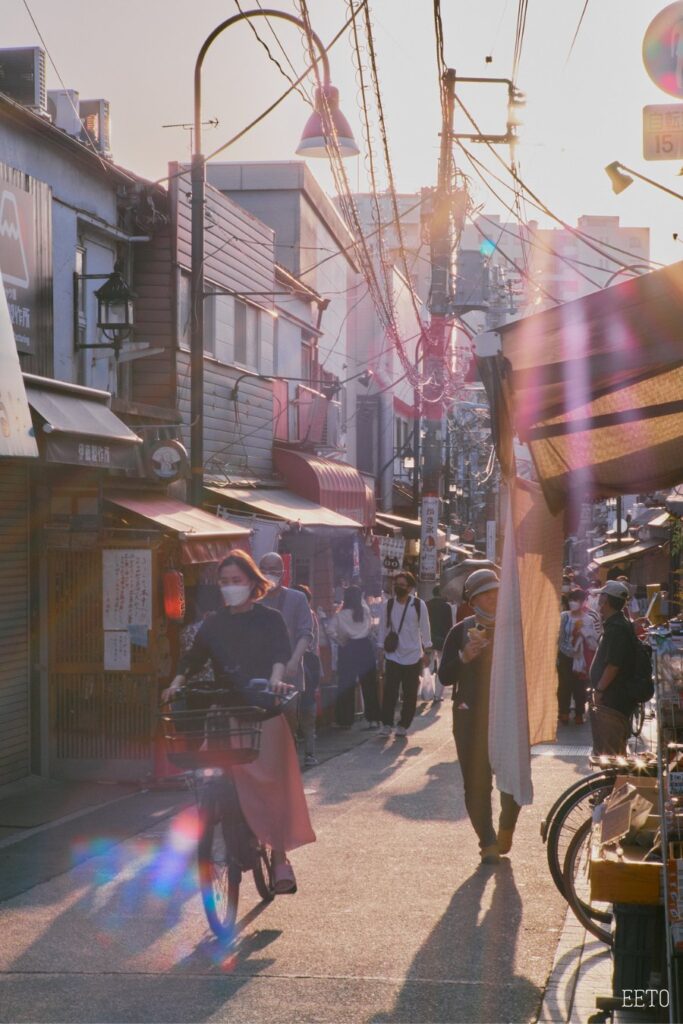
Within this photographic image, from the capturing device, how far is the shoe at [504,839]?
8.70m

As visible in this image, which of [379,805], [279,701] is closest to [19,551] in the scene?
[379,805]

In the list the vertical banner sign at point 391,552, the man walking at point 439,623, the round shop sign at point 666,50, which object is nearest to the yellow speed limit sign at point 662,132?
the round shop sign at point 666,50

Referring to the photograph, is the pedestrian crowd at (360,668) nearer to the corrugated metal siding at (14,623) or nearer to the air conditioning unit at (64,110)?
the corrugated metal siding at (14,623)

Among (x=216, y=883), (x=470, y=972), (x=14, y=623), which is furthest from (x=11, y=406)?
(x=470, y=972)

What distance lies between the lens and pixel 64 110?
54.8 ft

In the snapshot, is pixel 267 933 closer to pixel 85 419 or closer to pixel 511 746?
pixel 511 746

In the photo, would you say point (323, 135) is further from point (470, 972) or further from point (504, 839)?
point (470, 972)

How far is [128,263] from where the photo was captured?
57.2 feet

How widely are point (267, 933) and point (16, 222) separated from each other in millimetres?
8008

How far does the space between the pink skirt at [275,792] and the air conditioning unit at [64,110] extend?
36.5 ft

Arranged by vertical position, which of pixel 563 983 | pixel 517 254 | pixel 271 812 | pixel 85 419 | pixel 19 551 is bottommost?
pixel 563 983

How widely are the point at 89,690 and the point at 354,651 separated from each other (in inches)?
198

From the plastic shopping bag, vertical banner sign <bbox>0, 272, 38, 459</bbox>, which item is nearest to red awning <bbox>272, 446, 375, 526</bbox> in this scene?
the plastic shopping bag

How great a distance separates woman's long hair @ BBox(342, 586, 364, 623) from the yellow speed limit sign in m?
8.33
